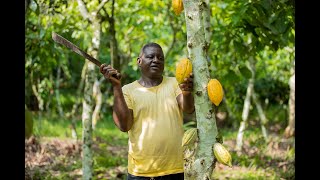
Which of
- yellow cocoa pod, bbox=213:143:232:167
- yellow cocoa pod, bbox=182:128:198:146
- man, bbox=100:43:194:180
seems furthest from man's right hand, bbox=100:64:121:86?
yellow cocoa pod, bbox=213:143:232:167

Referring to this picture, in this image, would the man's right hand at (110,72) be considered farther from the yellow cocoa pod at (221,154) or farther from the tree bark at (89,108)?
the tree bark at (89,108)

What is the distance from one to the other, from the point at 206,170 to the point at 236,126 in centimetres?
969

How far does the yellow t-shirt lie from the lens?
2668mm

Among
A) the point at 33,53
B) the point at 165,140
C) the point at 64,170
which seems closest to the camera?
the point at 165,140

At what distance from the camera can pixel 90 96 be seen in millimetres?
4543

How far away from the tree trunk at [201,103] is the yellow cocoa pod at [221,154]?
0.03m

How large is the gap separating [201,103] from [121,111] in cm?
59

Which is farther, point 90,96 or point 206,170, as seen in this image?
point 90,96

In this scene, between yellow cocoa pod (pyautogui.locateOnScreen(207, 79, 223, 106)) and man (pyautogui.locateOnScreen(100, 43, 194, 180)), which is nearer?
yellow cocoa pod (pyautogui.locateOnScreen(207, 79, 223, 106))

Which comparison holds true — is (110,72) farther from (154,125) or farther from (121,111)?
(154,125)

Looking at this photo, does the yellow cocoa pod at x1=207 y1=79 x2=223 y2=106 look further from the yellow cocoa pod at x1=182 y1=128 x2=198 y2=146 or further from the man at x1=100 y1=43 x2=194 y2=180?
the man at x1=100 y1=43 x2=194 y2=180

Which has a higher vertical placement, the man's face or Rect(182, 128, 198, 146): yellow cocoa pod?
the man's face

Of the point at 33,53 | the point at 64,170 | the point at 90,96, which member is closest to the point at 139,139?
the point at 90,96
